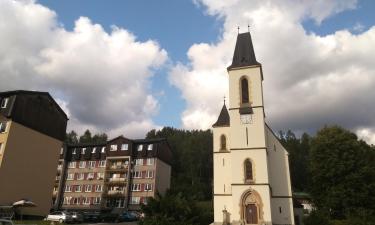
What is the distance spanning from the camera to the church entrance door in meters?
31.5

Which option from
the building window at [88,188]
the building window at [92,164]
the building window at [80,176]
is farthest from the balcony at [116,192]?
the building window at [80,176]

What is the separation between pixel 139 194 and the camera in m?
59.2

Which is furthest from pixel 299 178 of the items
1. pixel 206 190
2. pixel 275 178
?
pixel 275 178

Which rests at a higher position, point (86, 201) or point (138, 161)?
point (138, 161)

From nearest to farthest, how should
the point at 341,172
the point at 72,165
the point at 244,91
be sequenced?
1. the point at 244,91
2. the point at 341,172
3. the point at 72,165

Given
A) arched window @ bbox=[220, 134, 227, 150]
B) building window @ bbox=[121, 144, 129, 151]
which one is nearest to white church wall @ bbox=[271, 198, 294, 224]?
arched window @ bbox=[220, 134, 227, 150]

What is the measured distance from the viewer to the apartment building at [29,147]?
3559cm

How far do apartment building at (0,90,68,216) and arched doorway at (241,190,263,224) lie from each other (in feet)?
80.3

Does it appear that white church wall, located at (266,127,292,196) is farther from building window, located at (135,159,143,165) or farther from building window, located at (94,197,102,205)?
building window, located at (94,197,102,205)

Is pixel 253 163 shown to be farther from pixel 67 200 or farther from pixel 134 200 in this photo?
pixel 67 200

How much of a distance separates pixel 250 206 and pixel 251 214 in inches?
30.1

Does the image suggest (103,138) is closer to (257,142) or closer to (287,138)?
(287,138)

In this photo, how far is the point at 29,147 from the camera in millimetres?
38469

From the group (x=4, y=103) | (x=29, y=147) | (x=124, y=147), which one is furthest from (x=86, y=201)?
(x=4, y=103)
